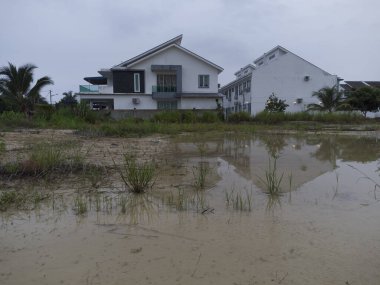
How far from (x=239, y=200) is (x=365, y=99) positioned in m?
33.7

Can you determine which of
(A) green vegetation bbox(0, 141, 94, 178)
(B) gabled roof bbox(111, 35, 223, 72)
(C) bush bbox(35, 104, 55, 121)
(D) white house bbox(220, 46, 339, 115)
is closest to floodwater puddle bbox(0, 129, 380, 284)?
(A) green vegetation bbox(0, 141, 94, 178)

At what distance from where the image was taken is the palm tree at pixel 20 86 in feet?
88.8

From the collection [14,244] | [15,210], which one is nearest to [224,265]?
[14,244]

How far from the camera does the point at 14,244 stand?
10.5 ft

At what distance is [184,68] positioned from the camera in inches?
1323

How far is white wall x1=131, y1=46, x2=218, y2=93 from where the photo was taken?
33312 millimetres

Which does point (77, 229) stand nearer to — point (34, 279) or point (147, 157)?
point (34, 279)

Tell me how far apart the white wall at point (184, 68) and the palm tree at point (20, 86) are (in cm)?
919

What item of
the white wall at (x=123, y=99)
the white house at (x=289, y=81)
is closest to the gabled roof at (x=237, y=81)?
the white house at (x=289, y=81)

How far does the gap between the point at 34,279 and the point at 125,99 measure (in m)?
31.5

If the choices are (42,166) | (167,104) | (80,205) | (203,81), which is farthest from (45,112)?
(80,205)

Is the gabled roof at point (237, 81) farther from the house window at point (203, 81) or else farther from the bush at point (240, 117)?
the bush at point (240, 117)

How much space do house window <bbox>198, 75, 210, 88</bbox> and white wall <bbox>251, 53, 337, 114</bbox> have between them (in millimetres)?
5458

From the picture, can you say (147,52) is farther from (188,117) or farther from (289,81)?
(289,81)
